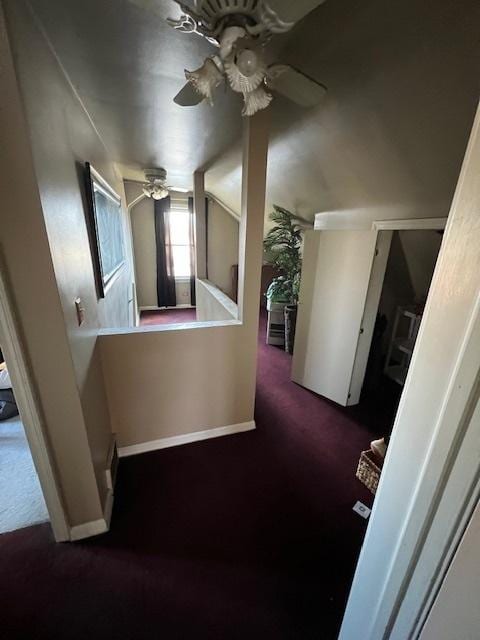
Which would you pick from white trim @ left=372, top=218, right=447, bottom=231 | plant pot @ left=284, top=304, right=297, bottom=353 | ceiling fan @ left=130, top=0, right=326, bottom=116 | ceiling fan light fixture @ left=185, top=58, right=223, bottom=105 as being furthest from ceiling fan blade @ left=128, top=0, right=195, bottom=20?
plant pot @ left=284, top=304, right=297, bottom=353

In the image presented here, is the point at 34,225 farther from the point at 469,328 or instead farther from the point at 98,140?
the point at 98,140

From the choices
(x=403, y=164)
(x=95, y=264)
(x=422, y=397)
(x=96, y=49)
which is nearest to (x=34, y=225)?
(x=95, y=264)

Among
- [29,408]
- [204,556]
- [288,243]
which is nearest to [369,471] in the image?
[204,556]

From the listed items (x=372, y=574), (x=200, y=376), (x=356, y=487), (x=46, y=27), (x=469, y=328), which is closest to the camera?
(x=469, y=328)

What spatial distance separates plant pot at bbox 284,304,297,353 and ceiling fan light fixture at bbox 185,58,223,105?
2.92 m

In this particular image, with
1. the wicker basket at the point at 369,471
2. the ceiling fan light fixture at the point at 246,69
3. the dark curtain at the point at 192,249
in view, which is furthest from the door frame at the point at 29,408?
the dark curtain at the point at 192,249

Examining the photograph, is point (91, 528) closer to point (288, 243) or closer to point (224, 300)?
point (224, 300)

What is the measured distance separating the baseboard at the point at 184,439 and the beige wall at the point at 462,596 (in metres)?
1.75

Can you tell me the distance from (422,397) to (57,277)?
49.6 inches

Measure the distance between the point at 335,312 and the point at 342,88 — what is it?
1616 mm

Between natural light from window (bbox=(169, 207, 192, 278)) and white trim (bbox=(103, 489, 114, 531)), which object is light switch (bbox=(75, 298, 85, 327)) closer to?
white trim (bbox=(103, 489, 114, 531))

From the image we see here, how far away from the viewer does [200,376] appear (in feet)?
6.40

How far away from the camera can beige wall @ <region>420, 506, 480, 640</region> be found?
42cm

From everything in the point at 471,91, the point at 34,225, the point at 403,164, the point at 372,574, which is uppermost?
the point at 471,91
